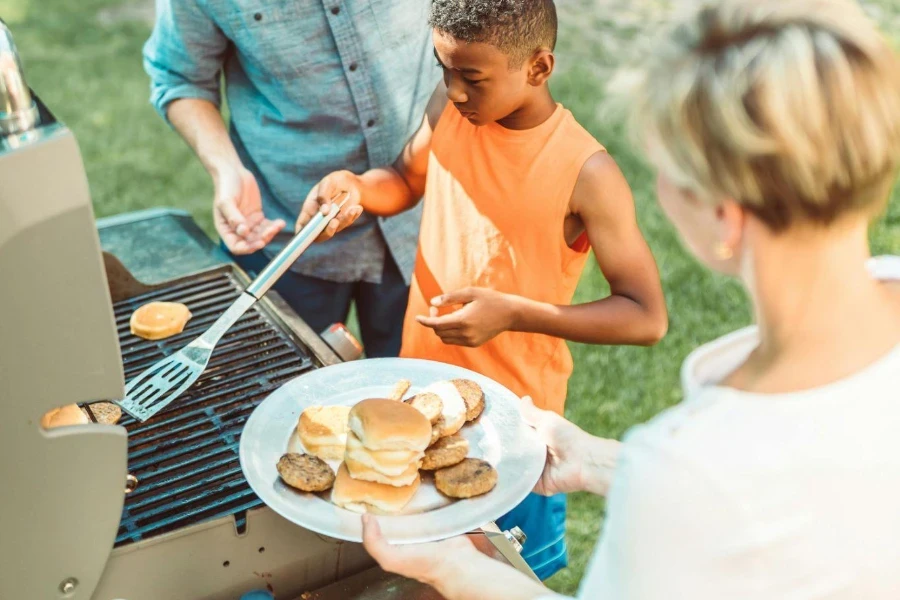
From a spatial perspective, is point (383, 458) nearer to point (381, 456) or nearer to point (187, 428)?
point (381, 456)

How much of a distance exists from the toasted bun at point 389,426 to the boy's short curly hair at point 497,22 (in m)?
0.76

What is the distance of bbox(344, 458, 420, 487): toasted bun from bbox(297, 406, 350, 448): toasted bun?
0.09m

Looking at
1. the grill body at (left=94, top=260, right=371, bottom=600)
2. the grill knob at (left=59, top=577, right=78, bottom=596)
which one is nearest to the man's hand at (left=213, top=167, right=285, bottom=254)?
the grill body at (left=94, top=260, right=371, bottom=600)

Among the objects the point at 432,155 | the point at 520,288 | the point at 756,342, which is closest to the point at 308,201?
the point at 432,155

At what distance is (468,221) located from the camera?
2121mm

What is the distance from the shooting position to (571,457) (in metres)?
1.71

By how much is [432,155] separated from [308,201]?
309 millimetres

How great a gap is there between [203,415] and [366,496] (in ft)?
1.79

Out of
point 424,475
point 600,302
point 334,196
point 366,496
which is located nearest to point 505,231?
point 600,302

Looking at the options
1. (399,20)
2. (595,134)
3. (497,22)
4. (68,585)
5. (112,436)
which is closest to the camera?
(112,436)

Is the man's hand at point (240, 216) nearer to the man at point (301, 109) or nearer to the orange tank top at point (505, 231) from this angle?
the man at point (301, 109)

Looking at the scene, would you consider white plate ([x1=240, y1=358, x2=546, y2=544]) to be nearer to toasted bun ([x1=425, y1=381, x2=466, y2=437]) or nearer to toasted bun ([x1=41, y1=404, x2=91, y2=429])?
toasted bun ([x1=425, y1=381, x2=466, y2=437])

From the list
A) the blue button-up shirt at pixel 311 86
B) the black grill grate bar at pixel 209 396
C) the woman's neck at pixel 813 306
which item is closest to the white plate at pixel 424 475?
the black grill grate bar at pixel 209 396

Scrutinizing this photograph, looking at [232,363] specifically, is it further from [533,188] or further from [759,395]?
[759,395]
